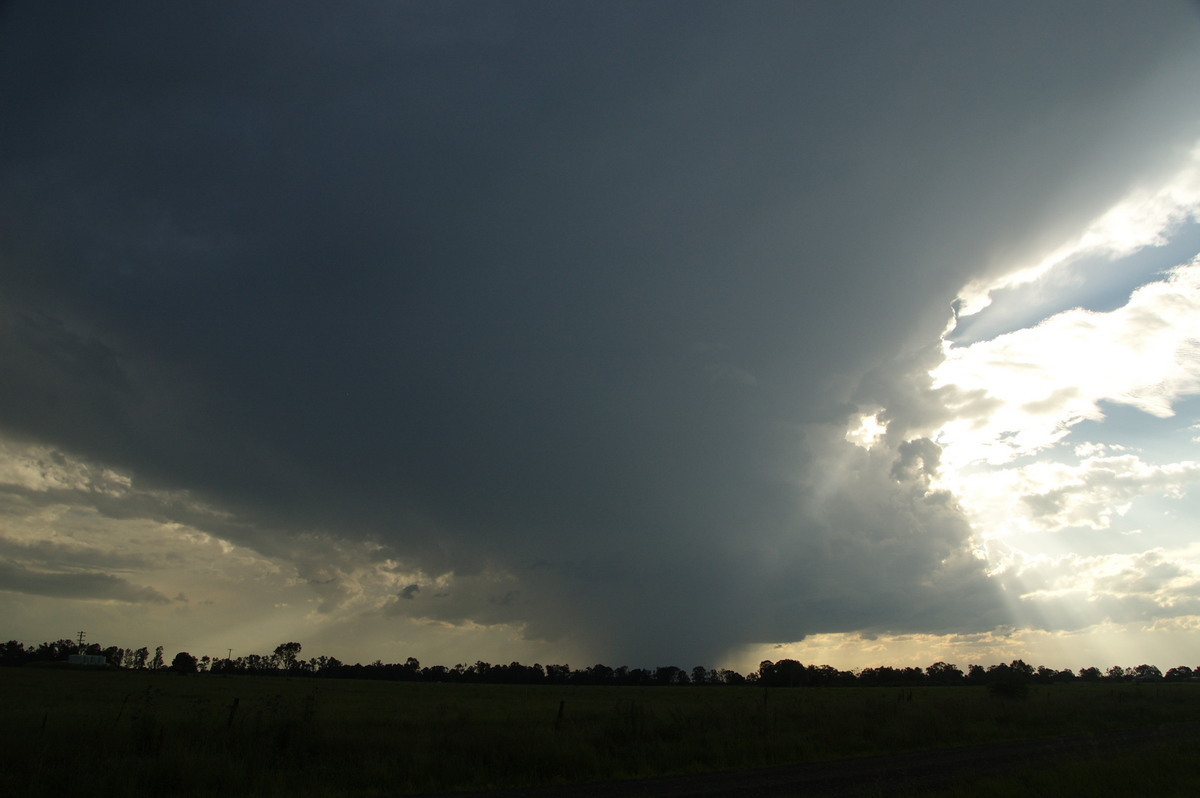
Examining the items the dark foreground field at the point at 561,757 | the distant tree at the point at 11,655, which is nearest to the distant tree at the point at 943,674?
the dark foreground field at the point at 561,757

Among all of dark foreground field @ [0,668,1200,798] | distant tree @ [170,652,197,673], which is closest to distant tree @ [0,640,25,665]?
distant tree @ [170,652,197,673]

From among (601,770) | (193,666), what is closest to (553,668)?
(193,666)

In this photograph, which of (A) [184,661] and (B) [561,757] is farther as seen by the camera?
(A) [184,661]

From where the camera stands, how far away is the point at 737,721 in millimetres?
29625

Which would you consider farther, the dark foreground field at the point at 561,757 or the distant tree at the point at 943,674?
the distant tree at the point at 943,674

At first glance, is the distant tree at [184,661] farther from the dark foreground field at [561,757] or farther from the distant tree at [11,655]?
the dark foreground field at [561,757]

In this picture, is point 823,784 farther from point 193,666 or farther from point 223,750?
point 193,666

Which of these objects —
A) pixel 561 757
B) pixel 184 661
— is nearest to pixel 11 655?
pixel 184 661

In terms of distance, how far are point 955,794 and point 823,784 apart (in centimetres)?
402

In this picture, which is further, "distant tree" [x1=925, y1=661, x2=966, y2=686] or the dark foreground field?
"distant tree" [x1=925, y1=661, x2=966, y2=686]

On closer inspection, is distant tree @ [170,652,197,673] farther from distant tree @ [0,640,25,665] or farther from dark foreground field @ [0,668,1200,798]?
dark foreground field @ [0,668,1200,798]

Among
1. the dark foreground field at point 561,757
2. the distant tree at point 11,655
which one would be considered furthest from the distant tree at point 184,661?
the dark foreground field at point 561,757

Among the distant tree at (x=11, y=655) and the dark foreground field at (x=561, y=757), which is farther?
the distant tree at (x=11, y=655)

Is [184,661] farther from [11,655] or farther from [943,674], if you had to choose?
[943,674]
